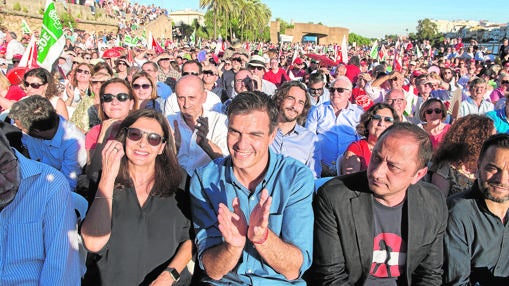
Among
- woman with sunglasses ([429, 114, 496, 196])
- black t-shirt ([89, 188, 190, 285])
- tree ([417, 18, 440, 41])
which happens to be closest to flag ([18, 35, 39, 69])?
black t-shirt ([89, 188, 190, 285])

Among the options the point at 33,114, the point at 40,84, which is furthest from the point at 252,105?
the point at 40,84

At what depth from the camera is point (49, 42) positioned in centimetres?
718

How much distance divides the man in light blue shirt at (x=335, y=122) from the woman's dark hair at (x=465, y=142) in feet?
5.81

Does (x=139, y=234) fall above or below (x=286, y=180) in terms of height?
below

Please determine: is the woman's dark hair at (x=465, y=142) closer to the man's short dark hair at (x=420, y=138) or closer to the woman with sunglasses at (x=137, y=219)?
the man's short dark hair at (x=420, y=138)

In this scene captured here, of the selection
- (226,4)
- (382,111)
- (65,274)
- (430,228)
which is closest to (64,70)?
(382,111)

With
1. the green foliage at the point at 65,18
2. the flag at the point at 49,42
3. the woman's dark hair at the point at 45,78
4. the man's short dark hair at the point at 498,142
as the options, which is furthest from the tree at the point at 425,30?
the man's short dark hair at the point at 498,142

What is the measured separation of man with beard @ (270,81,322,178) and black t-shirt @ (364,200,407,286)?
69.8 inches

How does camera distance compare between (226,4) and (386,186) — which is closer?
(386,186)

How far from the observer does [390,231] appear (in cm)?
243

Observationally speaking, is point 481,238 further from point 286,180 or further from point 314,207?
point 286,180

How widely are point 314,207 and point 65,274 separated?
145 centimetres

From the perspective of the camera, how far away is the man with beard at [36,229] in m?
1.75

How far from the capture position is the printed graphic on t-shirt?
2426mm
